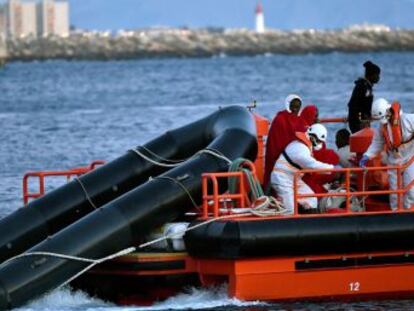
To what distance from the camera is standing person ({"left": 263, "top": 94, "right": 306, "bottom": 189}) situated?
1745cm

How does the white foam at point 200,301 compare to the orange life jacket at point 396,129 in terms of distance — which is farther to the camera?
the orange life jacket at point 396,129

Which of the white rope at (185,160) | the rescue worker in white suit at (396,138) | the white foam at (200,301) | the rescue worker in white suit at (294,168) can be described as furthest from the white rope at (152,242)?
the rescue worker in white suit at (396,138)

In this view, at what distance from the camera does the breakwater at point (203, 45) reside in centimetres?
13225

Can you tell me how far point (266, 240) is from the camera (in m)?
16.5

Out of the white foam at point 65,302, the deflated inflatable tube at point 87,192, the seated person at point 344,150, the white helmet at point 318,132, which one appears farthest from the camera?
the seated person at point 344,150

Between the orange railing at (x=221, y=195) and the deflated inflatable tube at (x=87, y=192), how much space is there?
107 cm

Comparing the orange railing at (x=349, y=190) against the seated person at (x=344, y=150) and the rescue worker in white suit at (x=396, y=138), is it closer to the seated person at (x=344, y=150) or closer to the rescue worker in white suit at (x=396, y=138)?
the rescue worker in white suit at (x=396, y=138)

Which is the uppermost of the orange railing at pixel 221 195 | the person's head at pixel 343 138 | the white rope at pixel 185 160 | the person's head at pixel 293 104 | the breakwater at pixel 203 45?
the breakwater at pixel 203 45

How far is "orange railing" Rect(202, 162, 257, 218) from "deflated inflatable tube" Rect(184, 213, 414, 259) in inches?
9.7

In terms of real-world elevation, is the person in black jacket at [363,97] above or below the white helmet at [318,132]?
above

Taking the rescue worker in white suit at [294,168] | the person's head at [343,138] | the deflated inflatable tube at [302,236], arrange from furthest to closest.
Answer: the person's head at [343,138] → the rescue worker in white suit at [294,168] → the deflated inflatable tube at [302,236]

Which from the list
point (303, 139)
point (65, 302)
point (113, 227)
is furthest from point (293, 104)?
point (65, 302)

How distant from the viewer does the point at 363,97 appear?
739 inches

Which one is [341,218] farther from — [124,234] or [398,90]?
[398,90]
